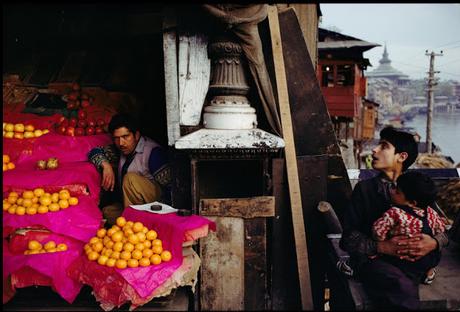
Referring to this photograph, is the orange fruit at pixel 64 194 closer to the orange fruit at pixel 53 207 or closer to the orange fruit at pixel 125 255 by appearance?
the orange fruit at pixel 53 207

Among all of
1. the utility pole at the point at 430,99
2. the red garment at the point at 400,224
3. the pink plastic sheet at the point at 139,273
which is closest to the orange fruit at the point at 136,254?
the pink plastic sheet at the point at 139,273

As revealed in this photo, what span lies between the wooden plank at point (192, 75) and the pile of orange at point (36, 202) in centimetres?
143

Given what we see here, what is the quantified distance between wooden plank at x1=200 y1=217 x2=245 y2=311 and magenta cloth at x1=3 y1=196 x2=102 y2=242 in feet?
3.71

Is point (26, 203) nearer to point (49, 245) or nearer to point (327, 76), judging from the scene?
point (49, 245)

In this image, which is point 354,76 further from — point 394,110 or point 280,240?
point 394,110

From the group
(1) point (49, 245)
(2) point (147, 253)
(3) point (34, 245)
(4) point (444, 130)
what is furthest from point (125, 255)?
(4) point (444, 130)


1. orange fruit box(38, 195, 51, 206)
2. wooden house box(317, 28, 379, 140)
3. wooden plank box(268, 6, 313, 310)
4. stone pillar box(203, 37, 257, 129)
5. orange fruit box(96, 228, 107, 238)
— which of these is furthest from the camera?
wooden house box(317, 28, 379, 140)

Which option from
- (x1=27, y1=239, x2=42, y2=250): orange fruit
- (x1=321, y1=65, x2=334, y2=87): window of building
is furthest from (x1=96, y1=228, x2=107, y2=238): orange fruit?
(x1=321, y1=65, x2=334, y2=87): window of building

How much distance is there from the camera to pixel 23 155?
4859 millimetres

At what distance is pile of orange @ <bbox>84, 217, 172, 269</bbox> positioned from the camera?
3.48m

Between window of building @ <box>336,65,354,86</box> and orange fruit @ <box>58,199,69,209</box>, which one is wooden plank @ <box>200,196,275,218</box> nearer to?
orange fruit @ <box>58,199,69,209</box>

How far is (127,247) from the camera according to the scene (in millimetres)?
3529

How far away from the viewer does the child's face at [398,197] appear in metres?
3.36

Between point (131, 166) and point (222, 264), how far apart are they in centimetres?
162
